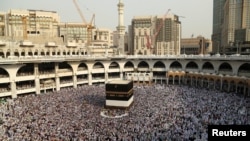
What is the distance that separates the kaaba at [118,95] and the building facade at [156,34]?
9551 cm

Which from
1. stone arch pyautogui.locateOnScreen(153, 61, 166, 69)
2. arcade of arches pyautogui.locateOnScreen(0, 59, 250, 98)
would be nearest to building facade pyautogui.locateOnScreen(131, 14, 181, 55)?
stone arch pyautogui.locateOnScreen(153, 61, 166, 69)

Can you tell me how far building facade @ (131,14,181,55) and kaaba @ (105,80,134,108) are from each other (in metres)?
95.5

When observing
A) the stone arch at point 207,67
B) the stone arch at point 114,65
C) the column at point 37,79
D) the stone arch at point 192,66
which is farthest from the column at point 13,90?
the stone arch at point 207,67

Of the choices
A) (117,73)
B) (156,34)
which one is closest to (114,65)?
(117,73)

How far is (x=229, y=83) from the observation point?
42781 mm

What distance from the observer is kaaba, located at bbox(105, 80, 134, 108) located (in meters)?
32.3

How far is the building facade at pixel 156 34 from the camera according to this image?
13138 cm

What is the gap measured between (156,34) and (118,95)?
3898 inches

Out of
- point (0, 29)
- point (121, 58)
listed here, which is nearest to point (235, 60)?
point (121, 58)

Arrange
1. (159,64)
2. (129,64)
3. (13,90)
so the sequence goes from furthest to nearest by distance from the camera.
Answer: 1. (129,64)
2. (159,64)
3. (13,90)

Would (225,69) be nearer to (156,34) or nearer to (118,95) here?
(118,95)

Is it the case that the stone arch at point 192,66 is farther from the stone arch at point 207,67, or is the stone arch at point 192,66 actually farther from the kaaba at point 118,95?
the kaaba at point 118,95

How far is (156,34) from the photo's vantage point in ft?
416

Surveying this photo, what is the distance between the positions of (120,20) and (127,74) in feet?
120
